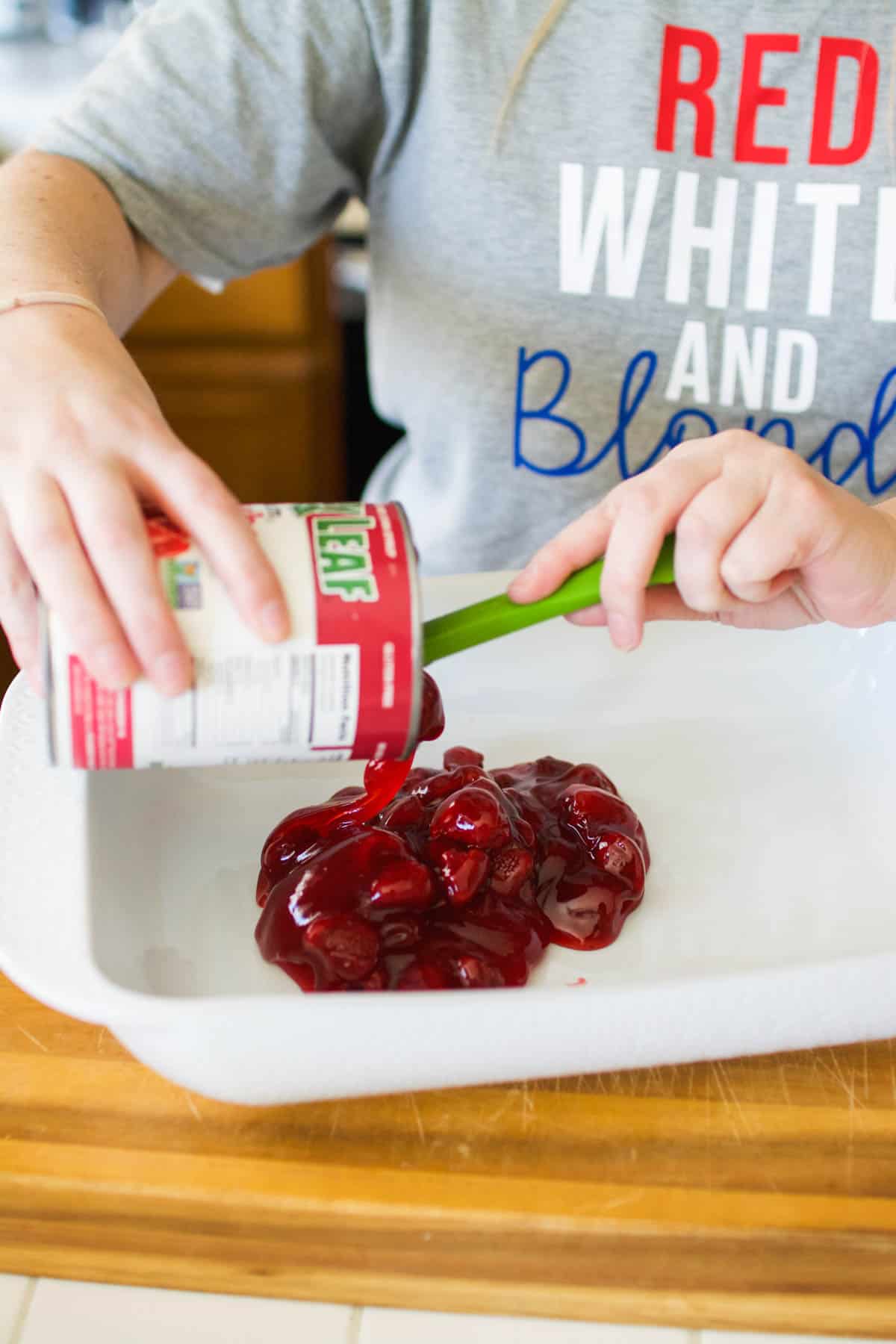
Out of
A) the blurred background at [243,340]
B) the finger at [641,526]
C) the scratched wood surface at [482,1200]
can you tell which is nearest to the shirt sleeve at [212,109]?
the finger at [641,526]

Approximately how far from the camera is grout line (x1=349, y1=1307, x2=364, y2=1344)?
542mm

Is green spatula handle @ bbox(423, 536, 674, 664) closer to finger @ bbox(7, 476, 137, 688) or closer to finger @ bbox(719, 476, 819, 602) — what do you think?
finger @ bbox(719, 476, 819, 602)

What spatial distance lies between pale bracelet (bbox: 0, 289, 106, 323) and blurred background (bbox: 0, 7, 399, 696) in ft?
4.14

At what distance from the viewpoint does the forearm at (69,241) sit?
0.68m

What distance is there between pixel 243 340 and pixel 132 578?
5.01 ft

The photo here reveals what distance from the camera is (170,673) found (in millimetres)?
510

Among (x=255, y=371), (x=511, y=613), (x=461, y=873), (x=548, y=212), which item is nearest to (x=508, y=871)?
(x=461, y=873)

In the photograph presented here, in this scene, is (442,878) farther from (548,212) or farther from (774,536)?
(548,212)

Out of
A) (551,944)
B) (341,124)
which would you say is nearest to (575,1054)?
(551,944)

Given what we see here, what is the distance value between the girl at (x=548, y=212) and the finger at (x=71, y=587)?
0.67 ft

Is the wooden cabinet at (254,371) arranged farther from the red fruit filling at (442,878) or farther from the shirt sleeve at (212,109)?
the red fruit filling at (442,878)

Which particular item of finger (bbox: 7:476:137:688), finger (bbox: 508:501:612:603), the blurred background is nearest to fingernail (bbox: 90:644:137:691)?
finger (bbox: 7:476:137:688)

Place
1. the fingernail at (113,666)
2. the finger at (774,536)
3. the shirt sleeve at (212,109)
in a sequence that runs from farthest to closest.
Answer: the shirt sleeve at (212,109) → the finger at (774,536) → the fingernail at (113,666)

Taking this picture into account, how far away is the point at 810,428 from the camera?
95cm
